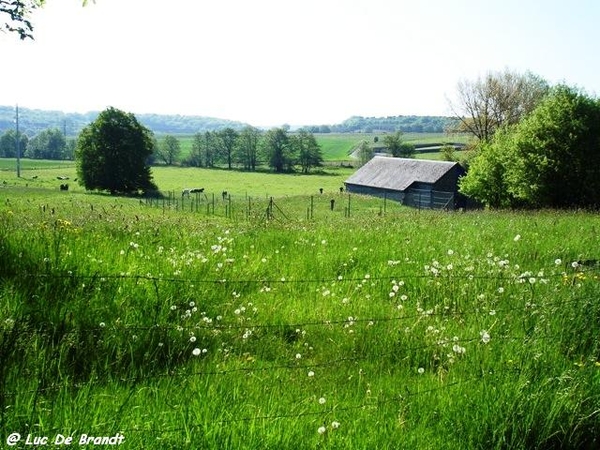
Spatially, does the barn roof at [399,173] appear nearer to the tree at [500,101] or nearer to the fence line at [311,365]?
the tree at [500,101]

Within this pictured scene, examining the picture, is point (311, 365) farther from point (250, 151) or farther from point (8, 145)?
point (8, 145)

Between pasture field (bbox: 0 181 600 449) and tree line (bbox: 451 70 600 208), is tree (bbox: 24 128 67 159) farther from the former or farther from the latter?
pasture field (bbox: 0 181 600 449)

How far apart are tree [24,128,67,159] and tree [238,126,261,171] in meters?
57.5

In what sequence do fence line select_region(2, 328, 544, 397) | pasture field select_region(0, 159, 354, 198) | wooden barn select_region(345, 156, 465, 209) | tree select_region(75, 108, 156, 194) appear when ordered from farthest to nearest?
pasture field select_region(0, 159, 354, 198) < tree select_region(75, 108, 156, 194) < wooden barn select_region(345, 156, 465, 209) < fence line select_region(2, 328, 544, 397)

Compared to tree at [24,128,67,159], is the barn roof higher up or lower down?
lower down

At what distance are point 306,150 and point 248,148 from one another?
16.9m

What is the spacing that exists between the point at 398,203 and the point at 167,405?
64319 mm

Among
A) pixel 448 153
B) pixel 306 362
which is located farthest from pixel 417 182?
pixel 306 362

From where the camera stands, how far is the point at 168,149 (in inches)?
5610

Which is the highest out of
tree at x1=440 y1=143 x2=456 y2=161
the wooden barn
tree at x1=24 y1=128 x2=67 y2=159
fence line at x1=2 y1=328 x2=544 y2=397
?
tree at x1=24 y1=128 x2=67 y2=159

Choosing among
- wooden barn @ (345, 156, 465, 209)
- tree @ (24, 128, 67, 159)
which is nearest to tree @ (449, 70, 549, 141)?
wooden barn @ (345, 156, 465, 209)

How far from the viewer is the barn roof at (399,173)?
66.6m

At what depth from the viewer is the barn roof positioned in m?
66.6

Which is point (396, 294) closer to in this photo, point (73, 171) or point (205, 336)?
point (205, 336)
